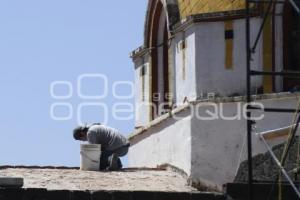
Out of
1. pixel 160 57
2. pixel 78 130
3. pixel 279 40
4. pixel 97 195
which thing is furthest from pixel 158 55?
pixel 97 195

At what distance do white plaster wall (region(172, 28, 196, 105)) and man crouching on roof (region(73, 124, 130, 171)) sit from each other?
3.71ft

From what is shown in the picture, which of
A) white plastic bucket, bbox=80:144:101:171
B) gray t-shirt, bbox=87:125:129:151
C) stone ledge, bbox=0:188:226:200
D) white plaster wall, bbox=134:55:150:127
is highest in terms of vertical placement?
white plaster wall, bbox=134:55:150:127

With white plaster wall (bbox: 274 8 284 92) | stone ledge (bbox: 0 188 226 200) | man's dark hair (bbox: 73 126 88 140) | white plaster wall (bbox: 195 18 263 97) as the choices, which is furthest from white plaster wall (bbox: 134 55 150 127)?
stone ledge (bbox: 0 188 226 200)

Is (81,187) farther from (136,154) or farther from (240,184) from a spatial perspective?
(136,154)

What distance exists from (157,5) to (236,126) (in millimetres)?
4081

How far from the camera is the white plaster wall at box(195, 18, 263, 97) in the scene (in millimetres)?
18531

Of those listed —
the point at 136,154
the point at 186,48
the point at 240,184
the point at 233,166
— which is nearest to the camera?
the point at 240,184

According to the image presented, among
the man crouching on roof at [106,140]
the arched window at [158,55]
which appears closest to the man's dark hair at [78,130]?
the man crouching on roof at [106,140]

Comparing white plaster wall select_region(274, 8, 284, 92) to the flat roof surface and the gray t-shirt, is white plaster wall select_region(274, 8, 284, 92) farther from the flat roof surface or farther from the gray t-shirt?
the gray t-shirt

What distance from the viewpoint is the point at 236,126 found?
17.8 m

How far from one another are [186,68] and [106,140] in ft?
5.52

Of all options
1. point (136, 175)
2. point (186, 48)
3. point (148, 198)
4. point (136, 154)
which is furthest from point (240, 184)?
point (136, 154)

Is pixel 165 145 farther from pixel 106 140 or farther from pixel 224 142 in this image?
pixel 224 142

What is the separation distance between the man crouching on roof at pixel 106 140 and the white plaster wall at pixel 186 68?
1.13 m
